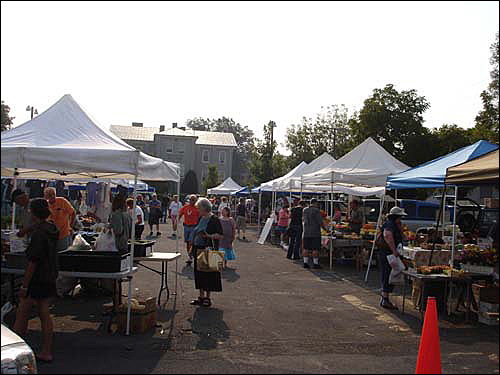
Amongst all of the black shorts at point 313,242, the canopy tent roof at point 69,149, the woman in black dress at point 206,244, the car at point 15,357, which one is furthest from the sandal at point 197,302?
the black shorts at point 313,242

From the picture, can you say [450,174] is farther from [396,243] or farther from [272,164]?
[272,164]

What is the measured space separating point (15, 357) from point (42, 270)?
4.46 feet

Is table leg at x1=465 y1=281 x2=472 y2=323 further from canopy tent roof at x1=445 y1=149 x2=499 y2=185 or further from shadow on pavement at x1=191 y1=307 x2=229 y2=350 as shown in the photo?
shadow on pavement at x1=191 y1=307 x2=229 y2=350

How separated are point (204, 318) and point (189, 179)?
2597 inches

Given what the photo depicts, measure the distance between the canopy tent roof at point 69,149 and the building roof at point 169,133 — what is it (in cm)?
6990

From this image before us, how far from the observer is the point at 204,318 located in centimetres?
908

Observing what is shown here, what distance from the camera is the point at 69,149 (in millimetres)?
7797

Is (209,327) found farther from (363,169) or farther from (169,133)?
(169,133)

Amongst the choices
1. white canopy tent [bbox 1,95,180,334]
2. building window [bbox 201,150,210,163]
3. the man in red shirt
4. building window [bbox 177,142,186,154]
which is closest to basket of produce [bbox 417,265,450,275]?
white canopy tent [bbox 1,95,180,334]

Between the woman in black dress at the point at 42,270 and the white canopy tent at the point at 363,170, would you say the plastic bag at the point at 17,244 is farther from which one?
the white canopy tent at the point at 363,170

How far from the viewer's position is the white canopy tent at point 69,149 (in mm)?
7625

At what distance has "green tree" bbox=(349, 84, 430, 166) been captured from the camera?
144 ft

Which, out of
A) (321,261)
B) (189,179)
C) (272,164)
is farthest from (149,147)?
(321,261)

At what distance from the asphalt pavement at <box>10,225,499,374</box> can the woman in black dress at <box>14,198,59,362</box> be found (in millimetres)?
454
